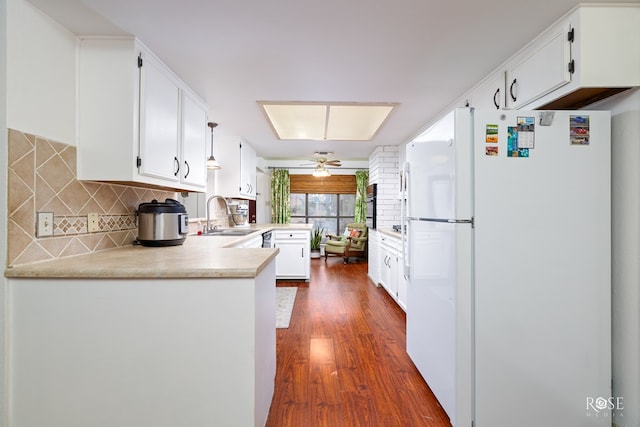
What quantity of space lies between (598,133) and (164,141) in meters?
2.45

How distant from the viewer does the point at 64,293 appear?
4.04 feet

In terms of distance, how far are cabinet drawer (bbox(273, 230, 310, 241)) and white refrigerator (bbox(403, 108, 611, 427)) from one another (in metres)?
3.24

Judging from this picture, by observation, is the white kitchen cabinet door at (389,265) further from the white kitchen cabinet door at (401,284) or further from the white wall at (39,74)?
the white wall at (39,74)

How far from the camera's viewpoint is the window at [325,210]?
699cm

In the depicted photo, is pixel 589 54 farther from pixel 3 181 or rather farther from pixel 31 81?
pixel 3 181

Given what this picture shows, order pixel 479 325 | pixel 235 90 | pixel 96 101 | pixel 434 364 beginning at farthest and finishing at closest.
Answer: pixel 235 90
pixel 434 364
pixel 96 101
pixel 479 325

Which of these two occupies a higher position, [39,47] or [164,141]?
[39,47]

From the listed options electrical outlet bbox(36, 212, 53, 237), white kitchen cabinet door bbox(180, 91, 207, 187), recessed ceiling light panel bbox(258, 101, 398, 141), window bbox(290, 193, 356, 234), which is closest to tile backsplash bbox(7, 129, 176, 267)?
electrical outlet bbox(36, 212, 53, 237)

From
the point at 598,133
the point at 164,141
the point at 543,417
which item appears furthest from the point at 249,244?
the point at 598,133

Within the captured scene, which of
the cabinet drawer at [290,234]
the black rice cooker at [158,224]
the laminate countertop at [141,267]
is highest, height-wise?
the black rice cooker at [158,224]

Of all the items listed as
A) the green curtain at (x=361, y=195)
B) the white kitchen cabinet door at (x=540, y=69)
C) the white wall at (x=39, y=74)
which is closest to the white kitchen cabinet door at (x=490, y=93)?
the white kitchen cabinet door at (x=540, y=69)

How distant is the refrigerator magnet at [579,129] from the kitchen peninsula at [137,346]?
1.70 m

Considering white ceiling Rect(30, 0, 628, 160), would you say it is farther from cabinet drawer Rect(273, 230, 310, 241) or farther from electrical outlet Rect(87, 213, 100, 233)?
cabinet drawer Rect(273, 230, 310, 241)

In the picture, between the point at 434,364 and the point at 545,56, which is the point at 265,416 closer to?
the point at 434,364
